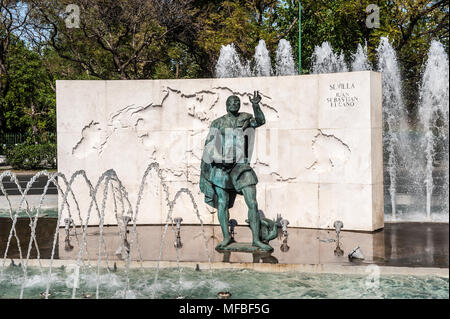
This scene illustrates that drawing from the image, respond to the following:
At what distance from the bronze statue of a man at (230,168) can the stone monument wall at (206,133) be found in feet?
8.01

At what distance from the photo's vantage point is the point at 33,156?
3186 cm

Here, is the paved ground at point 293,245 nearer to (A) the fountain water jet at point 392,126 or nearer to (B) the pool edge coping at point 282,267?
(B) the pool edge coping at point 282,267

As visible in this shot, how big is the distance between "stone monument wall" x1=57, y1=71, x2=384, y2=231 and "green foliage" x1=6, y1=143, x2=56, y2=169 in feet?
70.6

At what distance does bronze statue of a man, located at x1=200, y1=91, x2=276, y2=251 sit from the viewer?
8367 mm

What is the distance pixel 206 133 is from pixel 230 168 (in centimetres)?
310

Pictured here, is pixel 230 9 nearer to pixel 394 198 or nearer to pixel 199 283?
pixel 394 198

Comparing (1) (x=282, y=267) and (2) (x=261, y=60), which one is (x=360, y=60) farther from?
(1) (x=282, y=267)

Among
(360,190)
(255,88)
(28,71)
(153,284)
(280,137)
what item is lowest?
(153,284)

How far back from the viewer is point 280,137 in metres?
11.2

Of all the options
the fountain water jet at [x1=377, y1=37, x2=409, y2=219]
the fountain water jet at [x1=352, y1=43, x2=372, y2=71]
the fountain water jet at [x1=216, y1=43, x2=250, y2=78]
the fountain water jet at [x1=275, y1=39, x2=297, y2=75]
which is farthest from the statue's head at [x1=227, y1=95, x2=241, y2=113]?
the fountain water jet at [x1=275, y1=39, x2=297, y2=75]

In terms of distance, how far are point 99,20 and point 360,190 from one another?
21751 millimetres

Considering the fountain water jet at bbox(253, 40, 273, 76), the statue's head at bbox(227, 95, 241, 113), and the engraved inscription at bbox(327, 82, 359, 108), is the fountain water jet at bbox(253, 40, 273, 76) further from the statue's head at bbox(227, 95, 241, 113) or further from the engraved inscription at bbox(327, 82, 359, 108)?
the statue's head at bbox(227, 95, 241, 113)

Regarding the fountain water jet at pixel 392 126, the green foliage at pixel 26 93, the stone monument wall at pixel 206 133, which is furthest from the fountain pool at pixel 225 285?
the green foliage at pixel 26 93
